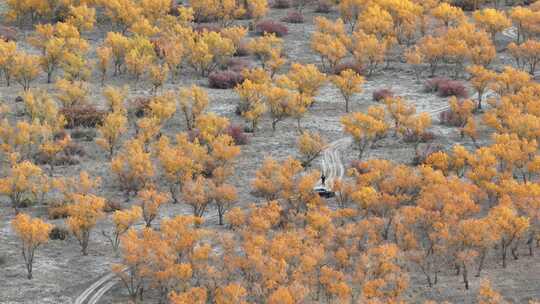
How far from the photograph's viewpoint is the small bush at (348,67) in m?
108

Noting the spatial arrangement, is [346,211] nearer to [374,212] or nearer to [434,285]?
[374,212]

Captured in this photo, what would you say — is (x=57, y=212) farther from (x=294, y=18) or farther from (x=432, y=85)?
(x=294, y=18)

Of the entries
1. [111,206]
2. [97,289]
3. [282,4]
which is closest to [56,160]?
[111,206]

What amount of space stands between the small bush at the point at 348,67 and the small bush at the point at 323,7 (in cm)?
2174

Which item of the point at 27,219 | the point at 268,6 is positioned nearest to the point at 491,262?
the point at 27,219

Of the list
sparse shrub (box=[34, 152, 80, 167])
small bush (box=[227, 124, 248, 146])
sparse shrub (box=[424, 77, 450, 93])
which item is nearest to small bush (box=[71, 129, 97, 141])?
sparse shrub (box=[34, 152, 80, 167])

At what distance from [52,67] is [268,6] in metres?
38.2

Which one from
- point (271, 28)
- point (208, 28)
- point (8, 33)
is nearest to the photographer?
point (8, 33)

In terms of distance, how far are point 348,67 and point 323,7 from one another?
2397cm

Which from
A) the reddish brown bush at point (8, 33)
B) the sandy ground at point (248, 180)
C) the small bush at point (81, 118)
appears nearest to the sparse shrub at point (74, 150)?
the sandy ground at point (248, 180)

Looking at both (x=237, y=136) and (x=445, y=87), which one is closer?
(x=237, y=136)

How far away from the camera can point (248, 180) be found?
8444 cm

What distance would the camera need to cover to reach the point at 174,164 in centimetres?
8012

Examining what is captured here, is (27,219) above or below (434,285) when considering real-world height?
above
